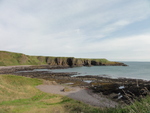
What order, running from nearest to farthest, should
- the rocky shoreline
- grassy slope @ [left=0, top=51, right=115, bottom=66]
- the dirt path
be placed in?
1. the dirt path
2. the rocky shoreline
3. grassy slope @ [left=0, top=51, right=115, bottom=66]

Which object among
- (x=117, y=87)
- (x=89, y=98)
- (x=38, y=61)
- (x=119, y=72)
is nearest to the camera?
(x=89, y=98)

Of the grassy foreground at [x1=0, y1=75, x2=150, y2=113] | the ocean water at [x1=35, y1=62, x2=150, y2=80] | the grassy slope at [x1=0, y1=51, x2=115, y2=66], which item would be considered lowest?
the ocean water at [x1=35, y1=62, x2=150, y2=80]

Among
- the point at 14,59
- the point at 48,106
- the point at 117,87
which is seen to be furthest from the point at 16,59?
the point at 48,106

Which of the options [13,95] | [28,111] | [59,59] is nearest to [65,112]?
[28,111]

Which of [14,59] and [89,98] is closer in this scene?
[89,98]

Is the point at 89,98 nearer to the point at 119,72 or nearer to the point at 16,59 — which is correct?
the point at 119,72

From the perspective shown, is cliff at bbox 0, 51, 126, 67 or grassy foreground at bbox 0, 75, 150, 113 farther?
cliff at bbox 0, 51, 126, 67

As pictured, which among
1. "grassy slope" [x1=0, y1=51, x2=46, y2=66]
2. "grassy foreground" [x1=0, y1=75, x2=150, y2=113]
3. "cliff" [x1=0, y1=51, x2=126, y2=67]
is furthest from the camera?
"cliff" [x1=0, y1=51, x2=126, y2=67]

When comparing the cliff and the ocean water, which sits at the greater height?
the cliff

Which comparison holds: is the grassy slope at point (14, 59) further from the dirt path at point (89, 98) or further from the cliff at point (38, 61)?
the dirt path at point (89, 98)

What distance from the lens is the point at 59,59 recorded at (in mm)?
135875

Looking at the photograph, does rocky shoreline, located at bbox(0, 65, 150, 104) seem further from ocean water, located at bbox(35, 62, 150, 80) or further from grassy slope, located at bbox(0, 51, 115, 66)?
grassy slope, located at bbox(0, 51, 115, 66)

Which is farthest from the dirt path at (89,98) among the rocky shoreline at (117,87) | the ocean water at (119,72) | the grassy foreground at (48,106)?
the ocean water at (119,72)

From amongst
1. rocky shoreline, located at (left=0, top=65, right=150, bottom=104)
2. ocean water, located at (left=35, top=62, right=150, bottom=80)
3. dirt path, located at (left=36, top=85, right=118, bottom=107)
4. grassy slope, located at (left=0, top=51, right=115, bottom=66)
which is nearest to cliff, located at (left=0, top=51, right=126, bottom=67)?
grassy slope, located at (left=0, top=51, right=115, bottom=66)
